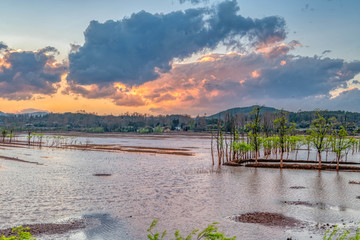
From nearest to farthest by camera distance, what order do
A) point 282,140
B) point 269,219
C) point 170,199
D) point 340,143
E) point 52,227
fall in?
point 52,227, point 269,219, point 170,199, point 340,143, point 282,140

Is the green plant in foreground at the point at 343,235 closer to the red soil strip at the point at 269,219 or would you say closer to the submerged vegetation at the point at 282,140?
the red soil strip at the point at 269,219

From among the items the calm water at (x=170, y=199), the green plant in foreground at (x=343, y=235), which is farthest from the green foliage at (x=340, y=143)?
the green plant in foreground at (x=343, y=235)

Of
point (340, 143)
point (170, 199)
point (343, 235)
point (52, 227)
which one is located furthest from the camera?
point (340, 143)

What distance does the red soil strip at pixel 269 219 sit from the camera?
59.1ft

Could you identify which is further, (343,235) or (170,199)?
(170,199)

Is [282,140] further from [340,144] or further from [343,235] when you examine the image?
[343,235]

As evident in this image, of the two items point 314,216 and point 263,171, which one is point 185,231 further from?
point 263,171

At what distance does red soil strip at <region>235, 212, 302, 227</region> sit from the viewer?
18.0m

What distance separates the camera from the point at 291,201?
2381 cm

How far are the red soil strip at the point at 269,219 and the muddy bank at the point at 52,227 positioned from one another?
988 cm

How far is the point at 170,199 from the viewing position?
80.3 ft

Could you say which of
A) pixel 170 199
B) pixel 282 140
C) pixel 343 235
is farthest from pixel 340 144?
pixel 343 235

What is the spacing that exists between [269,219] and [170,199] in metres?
8.60

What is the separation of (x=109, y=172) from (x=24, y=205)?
17.3 metres
